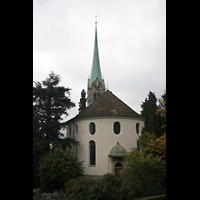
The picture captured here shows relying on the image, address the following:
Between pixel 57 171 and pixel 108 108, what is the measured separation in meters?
11.9

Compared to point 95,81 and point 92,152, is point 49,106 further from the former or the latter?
point 95,81

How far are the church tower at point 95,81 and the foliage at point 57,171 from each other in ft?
131

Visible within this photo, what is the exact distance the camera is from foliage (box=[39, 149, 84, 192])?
64.1 ft

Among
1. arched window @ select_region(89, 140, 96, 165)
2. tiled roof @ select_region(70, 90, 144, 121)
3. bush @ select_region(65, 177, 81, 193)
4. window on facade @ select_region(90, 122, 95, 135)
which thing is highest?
tiled roof @ select_region(70, 90, 144, 121)

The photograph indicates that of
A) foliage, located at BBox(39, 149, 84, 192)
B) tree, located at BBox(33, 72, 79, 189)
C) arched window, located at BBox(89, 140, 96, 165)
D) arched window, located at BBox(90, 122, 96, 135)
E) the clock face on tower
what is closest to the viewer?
foliage, located at BBox(39, 149, 84, 192)

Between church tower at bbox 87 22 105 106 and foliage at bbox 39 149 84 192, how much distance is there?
131 feet

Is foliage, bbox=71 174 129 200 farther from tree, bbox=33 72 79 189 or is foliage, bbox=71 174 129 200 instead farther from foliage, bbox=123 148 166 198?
tree, bbox=33 72 79 189

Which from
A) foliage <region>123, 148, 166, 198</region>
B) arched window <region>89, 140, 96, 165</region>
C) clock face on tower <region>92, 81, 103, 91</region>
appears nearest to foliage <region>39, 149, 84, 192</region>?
arched window <region>89, 140, 96, 165</region>

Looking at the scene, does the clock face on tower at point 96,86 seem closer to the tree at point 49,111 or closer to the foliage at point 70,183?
the tree at point 49,111

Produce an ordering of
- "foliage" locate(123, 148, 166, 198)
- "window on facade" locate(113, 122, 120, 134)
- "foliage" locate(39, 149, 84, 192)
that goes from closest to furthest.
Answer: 1. "foliage" locate(123, 148, 166, 198)
2. "foliage" locate(39, 149, 84, 192)
3. "window on facade" locate(113, 122, 120, 134)

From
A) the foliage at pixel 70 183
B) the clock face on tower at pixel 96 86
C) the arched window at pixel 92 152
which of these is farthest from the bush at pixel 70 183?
the clock face on tower at pixel 96 86

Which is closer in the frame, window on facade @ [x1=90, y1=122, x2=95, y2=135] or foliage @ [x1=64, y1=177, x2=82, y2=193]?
foliage @ [x1=64, y1=177, x2=82, y2=193]
